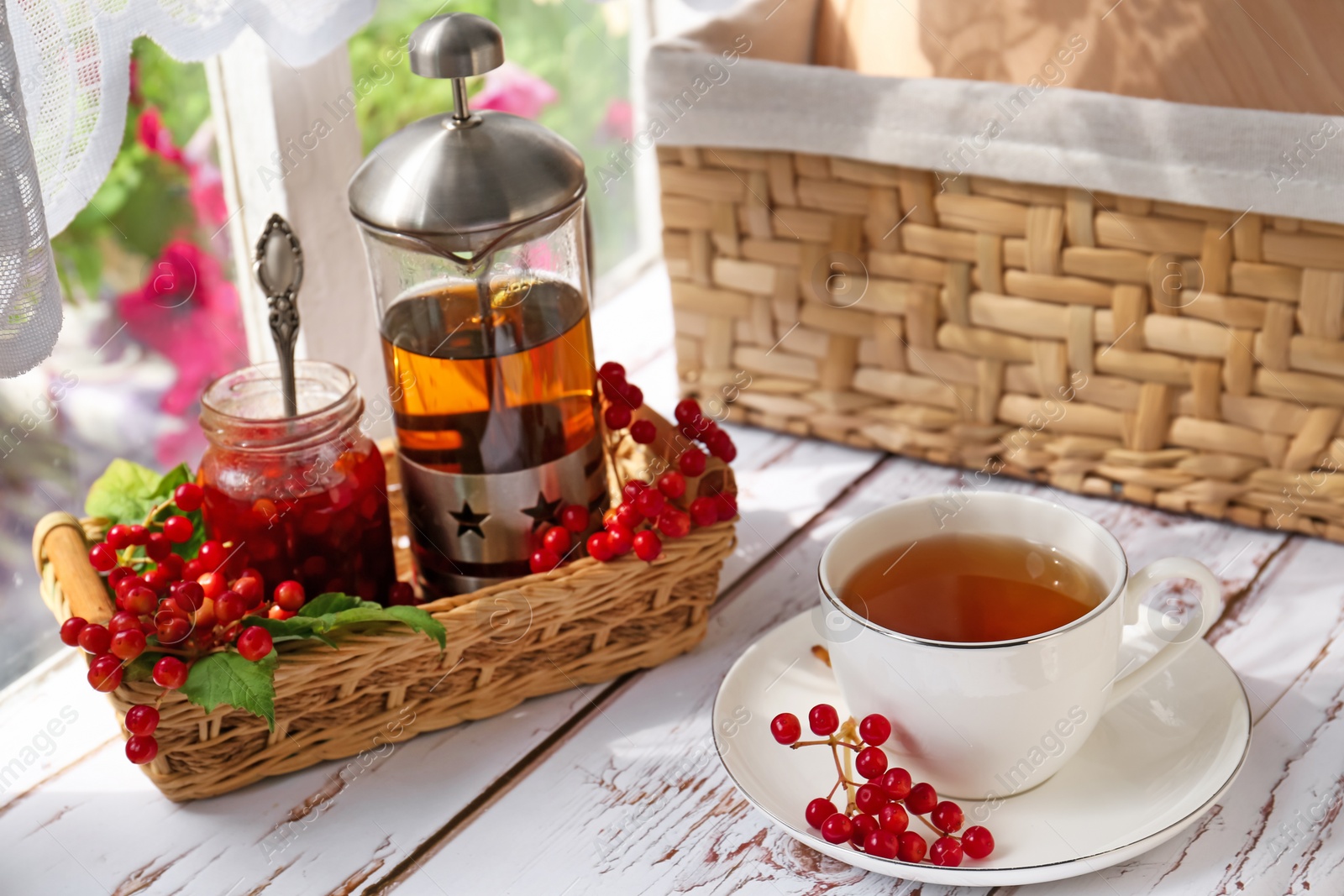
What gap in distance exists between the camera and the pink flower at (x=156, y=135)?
0.87 m

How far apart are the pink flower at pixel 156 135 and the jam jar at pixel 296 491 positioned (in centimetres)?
28

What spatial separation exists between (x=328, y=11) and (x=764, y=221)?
0.29 meters

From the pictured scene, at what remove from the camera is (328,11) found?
0.70 meters

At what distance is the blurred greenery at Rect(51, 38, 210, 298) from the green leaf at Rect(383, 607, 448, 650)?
15.9 inches

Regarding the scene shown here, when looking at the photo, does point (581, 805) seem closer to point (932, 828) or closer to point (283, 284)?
point (932, 828)

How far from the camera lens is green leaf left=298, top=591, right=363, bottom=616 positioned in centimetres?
→ 62

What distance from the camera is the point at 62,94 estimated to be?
595mm

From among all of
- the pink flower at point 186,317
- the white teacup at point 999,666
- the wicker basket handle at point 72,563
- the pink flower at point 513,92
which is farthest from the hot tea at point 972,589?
the pink flower at point 513,92

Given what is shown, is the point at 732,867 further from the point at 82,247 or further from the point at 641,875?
the point at 82,247

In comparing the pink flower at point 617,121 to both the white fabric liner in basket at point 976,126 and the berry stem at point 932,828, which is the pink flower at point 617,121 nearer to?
the white fabric liner in basket at point 976,126

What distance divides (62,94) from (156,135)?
0.30 m

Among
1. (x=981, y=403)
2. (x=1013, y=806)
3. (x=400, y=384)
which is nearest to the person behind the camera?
(x=1013, y=806)

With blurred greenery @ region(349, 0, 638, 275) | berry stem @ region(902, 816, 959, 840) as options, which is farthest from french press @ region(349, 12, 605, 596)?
blurred greenery @ region(349, 0, 638, 275)

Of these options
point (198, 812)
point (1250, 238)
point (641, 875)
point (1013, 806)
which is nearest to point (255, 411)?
point (198, 812)
